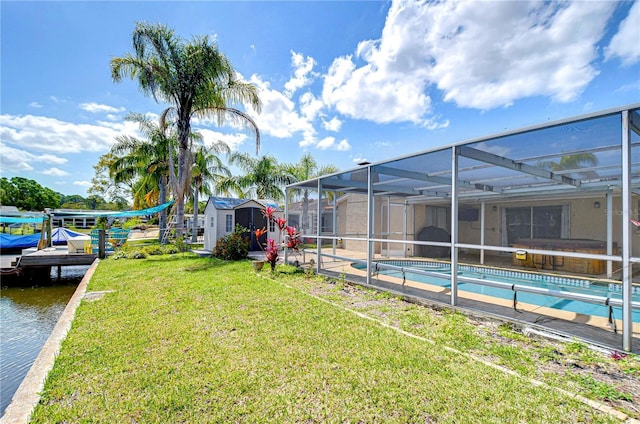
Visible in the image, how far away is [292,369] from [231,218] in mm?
13258

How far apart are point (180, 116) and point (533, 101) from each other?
14706 mm

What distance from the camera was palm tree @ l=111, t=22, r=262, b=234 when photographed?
12547 millimetres

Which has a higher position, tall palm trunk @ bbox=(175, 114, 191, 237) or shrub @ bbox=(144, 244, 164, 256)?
tall palm trunk @ bbox=(175, 114, 191, 237)

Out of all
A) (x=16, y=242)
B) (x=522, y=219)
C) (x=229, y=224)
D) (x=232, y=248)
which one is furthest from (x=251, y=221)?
(x=16, y=242)

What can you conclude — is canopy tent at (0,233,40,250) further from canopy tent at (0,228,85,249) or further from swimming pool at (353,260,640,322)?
swimming pool at (353,260,640,322)

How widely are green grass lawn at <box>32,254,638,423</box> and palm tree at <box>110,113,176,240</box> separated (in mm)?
14678

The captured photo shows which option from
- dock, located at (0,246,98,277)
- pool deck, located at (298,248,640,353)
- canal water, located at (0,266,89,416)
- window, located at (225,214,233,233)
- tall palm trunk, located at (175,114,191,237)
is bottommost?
canal water, located at (0,266,89,416)

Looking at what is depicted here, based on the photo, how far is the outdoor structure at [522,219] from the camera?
13.7 feet

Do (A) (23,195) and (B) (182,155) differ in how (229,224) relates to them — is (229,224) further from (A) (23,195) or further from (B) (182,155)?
(A) (23,195)

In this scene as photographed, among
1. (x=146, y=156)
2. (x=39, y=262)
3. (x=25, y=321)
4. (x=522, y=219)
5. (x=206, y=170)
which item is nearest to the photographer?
(x=25, y=321)

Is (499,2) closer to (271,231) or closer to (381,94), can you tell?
(381,94)

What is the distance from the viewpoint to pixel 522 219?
1170cm

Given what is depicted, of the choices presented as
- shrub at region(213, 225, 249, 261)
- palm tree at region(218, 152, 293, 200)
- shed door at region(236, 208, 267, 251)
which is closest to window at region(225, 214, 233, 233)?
shed door at region(236, 208, 267, 251)

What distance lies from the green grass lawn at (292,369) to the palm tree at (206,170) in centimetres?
1625
